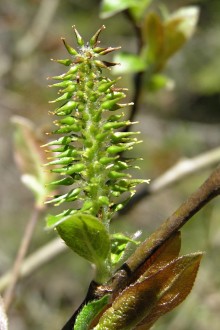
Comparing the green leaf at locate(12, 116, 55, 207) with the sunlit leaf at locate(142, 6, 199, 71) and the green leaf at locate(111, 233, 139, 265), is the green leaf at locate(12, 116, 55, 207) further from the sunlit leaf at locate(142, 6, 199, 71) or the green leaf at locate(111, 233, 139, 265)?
the green leaf at locate(111, 233, 139, 265)

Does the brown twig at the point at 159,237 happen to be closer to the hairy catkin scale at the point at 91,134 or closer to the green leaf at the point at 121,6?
the hairy catkin scale at the point at 91,134

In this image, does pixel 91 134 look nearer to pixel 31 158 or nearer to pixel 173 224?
pixel 173 224

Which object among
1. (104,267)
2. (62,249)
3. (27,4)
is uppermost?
(27,4)

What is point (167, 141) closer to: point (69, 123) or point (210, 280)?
point (210, 280)

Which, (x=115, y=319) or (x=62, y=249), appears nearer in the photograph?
(x=115, y=319)

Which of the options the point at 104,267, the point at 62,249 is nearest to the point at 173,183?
the point at 62,249

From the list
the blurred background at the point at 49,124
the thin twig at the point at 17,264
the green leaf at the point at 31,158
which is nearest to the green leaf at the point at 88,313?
the thin twig at the point at 17,264

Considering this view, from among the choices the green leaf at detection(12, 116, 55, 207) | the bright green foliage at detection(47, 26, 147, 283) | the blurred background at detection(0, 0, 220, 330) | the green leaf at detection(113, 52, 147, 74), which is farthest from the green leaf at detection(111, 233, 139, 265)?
the blurred background at detection(0, 0, 220, 330)
